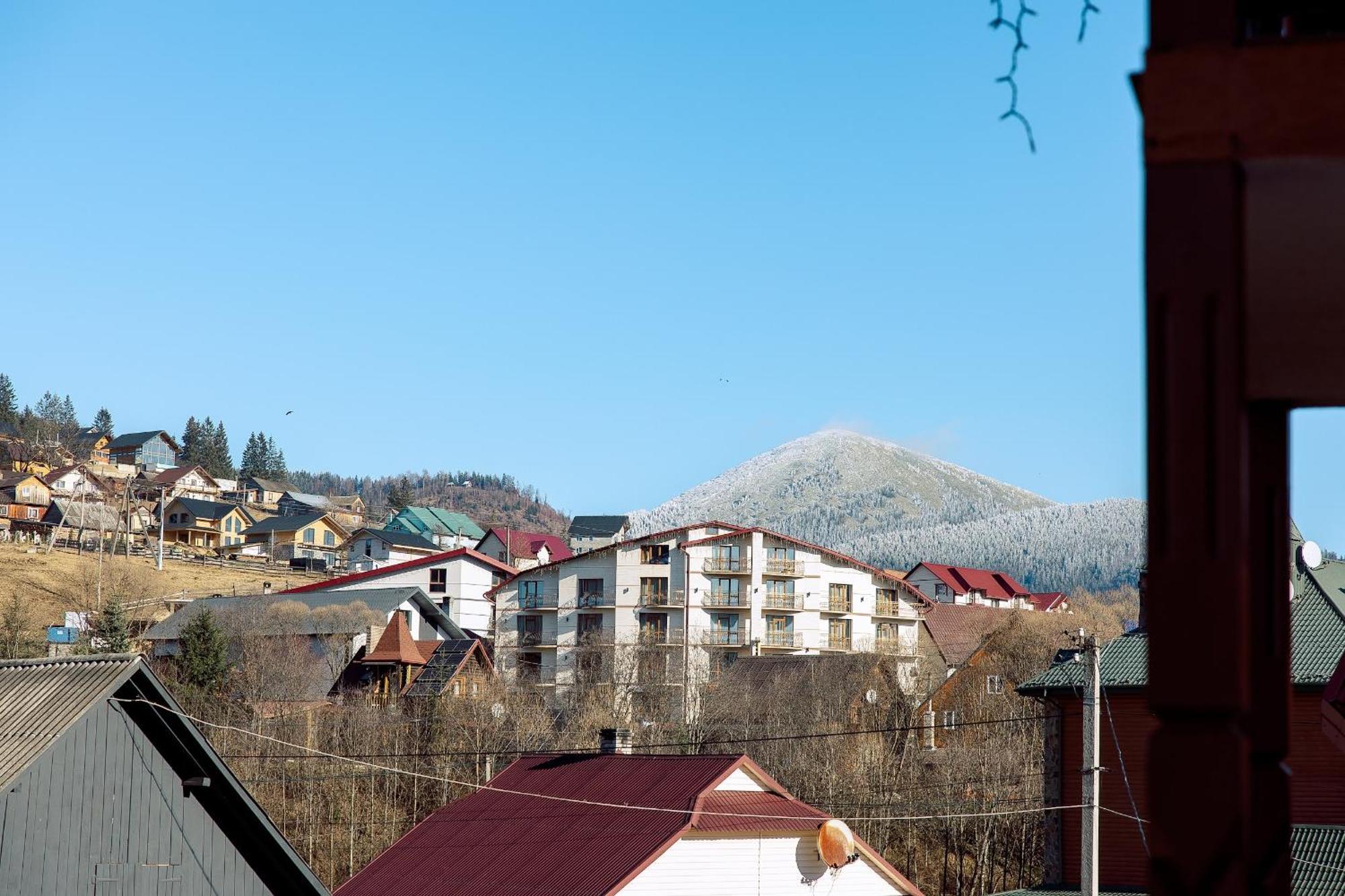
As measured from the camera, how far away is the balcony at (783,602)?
262ft

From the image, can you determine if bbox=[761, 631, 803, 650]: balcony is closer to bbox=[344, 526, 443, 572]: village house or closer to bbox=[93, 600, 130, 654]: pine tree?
bbox=[93, 600, 130, 654]: pine tree

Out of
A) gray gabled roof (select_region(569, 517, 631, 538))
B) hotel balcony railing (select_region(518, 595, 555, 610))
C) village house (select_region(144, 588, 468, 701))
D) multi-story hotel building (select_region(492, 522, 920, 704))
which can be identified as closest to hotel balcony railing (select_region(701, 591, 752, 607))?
multi-story hotel building (select_region(492, 522, 920, 704))

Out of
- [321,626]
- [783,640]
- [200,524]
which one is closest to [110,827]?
[321,626]

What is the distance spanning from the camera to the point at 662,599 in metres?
77.9

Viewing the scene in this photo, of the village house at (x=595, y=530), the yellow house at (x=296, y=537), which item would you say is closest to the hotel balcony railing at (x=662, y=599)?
the yellow house at (x=296, y=537)

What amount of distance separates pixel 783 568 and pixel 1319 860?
55.2m

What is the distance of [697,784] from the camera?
27.0 metres

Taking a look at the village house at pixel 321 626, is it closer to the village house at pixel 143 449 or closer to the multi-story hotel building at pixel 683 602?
the multi-story hotel building at pixel 683 602

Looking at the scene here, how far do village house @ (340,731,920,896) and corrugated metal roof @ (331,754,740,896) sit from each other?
Answer: 0.03 metres

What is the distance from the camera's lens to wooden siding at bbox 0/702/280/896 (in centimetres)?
1845

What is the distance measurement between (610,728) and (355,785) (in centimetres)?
1899

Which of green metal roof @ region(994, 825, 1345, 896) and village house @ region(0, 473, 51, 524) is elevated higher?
village house @ region(0, 473, 51, 524)

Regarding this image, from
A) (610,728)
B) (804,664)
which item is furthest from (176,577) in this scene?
(610,728)

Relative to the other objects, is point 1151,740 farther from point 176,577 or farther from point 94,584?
point 176,577
